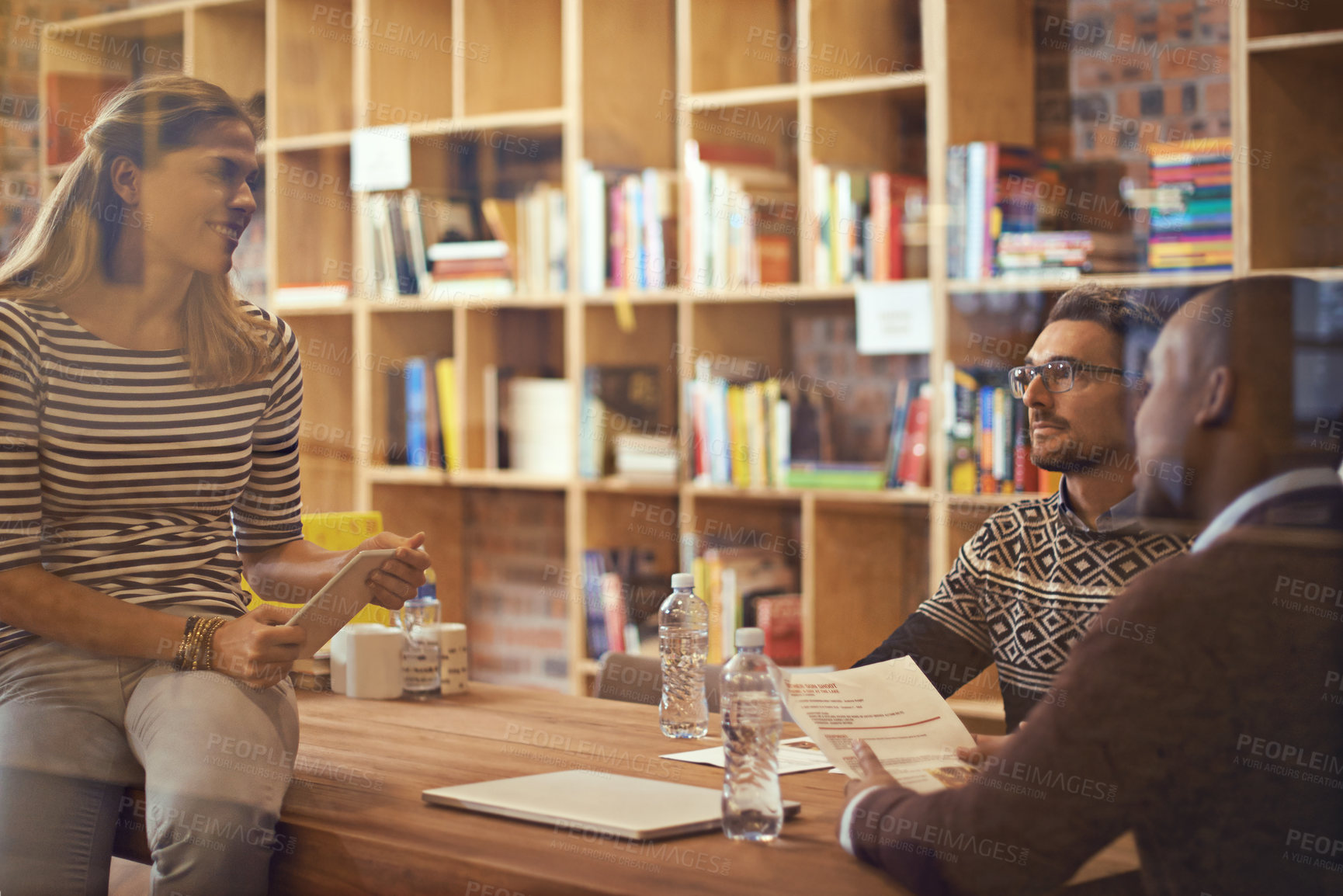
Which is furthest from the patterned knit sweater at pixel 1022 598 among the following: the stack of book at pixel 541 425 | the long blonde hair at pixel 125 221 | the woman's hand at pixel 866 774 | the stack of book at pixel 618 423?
the stack of book at pixel 541 425

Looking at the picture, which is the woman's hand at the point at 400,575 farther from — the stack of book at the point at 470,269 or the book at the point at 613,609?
the stack of book at the point at 470,269

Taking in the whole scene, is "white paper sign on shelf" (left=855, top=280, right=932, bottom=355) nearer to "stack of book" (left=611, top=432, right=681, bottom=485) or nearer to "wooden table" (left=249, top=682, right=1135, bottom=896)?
"stack of book" (left=611, top=432, right=681, bottom=485)

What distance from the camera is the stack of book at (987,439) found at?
2.80 meters

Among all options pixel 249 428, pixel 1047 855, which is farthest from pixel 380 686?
pixel 1047 855

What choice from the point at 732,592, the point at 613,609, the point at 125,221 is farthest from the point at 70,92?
the point at 125,221

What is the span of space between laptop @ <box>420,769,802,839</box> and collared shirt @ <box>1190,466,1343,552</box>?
1.68 feet

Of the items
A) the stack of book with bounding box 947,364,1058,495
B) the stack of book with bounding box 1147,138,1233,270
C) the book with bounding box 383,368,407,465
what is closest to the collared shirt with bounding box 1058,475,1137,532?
the stack of book with bounding box 947,364,1058,495

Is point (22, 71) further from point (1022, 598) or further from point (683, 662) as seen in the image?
point (1022, 598)

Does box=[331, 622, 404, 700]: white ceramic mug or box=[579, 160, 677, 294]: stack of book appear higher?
box=[579, 160, 677, 294]: stack of book

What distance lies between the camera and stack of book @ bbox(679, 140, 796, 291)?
3.20 metres

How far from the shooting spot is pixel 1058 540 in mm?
1914

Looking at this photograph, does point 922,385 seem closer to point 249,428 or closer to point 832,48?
point 832,48

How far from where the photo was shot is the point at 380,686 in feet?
6.56

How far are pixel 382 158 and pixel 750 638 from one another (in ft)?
9.03
